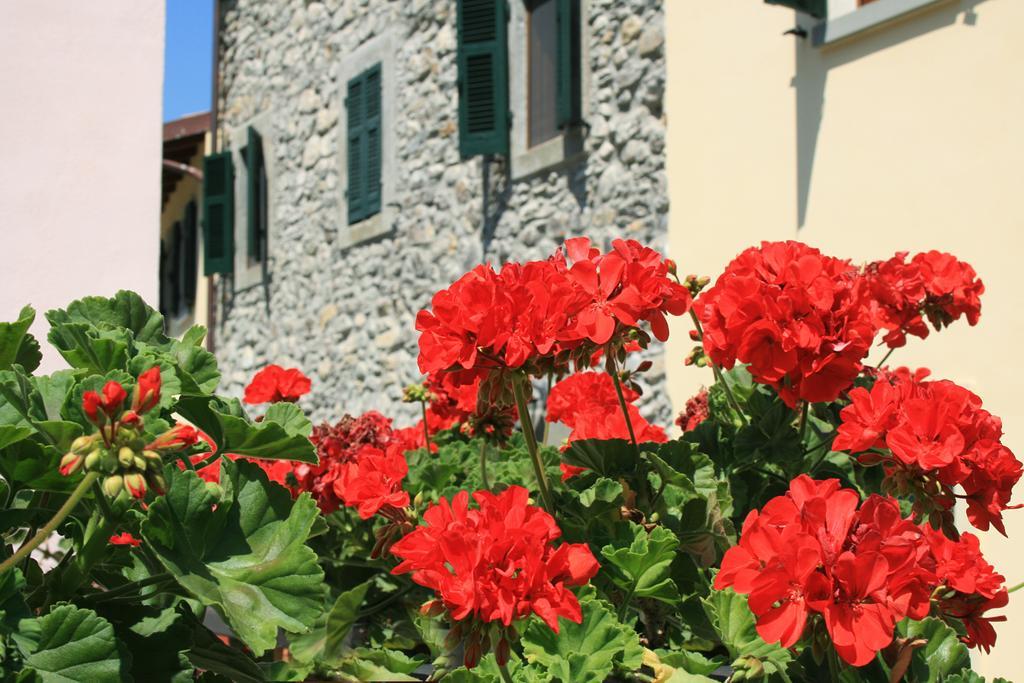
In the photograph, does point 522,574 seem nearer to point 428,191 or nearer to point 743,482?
point 743,482

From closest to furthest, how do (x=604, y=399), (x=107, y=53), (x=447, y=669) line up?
(x=447, y=669) → (x=604, y=399) → (x=107, y=53)

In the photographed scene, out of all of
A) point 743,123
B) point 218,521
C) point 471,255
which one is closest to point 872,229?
point 743,123

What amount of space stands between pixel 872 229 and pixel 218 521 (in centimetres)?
397

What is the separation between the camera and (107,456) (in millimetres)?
1094

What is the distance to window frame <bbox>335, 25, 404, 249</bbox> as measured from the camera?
877cm

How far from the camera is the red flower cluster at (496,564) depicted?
1210mm

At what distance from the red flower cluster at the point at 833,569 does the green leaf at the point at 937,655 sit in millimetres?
311

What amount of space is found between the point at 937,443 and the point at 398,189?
7.44 meters

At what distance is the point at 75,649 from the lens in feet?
3.80

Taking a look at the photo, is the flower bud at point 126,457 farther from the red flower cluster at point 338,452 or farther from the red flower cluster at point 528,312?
the red flower cluster at point 338,452

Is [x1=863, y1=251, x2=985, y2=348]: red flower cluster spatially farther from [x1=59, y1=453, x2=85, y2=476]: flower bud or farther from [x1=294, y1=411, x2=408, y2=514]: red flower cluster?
[x1=59, y1=453, x2=85, y2=476]: flower bud

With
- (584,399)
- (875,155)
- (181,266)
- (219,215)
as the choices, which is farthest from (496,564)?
(181,266)

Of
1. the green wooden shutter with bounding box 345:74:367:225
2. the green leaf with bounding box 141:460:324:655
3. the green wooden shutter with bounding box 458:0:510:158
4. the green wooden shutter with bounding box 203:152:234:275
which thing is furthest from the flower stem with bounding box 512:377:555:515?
the green wooden shutter with bounding box 203:152:234:275

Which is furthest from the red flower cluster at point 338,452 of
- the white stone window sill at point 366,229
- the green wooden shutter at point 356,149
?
the green wooden shutter at point 356,149
